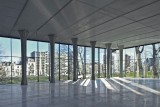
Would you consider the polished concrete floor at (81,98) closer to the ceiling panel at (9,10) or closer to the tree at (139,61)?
the ceiling panel at (9,10)

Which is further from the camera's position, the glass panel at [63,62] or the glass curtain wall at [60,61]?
the glass panel at [63,62]

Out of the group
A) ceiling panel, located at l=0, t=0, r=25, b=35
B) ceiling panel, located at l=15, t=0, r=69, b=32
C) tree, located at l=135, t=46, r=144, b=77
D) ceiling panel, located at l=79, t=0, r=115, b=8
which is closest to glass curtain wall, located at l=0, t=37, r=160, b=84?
tree, located at l=135, t=46, r=144, b=77

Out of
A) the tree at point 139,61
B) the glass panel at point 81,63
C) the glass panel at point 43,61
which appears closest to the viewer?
the glass panel at point 43,61

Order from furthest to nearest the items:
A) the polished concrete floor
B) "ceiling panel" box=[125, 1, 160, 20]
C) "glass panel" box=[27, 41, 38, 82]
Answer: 1. "glass panel" box=[27, 41, 38, 82]
2. "ceiling panel" box=[125, 1, 160, 20]
3. the polished concrete floor

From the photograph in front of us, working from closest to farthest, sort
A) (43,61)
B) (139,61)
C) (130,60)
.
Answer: (43,61) < (139,61) < (130,60)

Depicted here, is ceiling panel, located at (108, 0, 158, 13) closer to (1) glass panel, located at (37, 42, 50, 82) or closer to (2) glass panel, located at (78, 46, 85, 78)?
(1) glass panel, located at (37, 42, 50, 82)

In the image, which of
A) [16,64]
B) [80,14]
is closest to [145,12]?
[80,14]

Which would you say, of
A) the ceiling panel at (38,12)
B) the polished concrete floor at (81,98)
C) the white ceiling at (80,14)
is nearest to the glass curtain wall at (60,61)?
the white ceiling at (80,14)

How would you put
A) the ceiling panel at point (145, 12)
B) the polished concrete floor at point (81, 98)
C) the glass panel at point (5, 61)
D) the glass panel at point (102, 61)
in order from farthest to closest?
the glass panel at point (102, 61) → the glass panel at point (5, 61) → the ceiling panel at point (145, 12) → the polished concrete floor at point (81, 98)

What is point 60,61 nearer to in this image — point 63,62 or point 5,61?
point 63,62

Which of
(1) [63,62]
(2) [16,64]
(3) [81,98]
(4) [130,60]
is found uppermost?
(4) [130,60]

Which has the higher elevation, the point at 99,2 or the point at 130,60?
the point at 99,2

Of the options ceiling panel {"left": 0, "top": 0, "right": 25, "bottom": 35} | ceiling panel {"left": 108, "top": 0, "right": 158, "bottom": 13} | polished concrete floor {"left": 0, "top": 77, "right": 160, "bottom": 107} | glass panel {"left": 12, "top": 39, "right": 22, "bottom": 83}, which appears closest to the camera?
A: polished concrete floor {"left": 0, "top": 77, "right": 160, "bottom": 107}

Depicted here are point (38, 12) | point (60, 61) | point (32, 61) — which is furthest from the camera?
point (60, 61)
